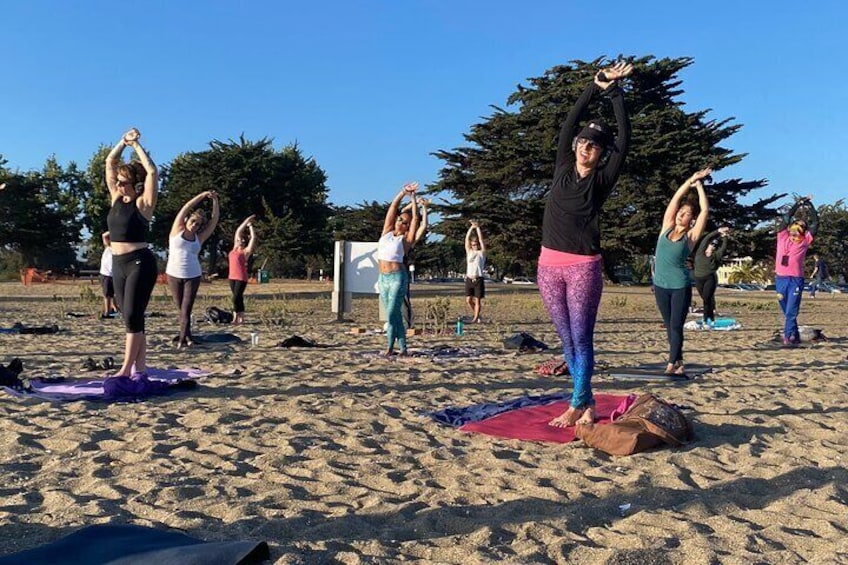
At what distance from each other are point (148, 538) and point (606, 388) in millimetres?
4613

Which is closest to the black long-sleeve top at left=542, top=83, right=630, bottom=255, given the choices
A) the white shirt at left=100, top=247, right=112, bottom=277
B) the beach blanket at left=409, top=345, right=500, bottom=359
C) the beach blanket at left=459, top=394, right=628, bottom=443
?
the beach blanket at left=459, top=394, right=628, bottom=443

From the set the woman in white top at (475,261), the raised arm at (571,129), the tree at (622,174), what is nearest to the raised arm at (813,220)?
the woman in white top at (475,261)

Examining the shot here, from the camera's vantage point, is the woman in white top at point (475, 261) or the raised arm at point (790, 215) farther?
the woman in white top at point (475, 261)

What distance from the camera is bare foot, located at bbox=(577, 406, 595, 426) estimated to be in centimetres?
444

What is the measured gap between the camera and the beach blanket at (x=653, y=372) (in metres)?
6.64

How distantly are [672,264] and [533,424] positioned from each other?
3.20 metres

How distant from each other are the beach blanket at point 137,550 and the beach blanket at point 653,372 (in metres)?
5.02

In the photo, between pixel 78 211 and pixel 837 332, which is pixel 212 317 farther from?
pixel 78 211

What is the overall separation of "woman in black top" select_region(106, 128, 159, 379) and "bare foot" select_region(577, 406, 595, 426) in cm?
349

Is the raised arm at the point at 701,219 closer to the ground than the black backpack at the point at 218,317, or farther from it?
farther from it

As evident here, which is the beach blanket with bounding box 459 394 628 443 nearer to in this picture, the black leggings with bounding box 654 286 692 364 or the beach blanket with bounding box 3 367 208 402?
the black leggings with bounding box 654 286 692 364

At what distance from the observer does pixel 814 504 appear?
3.11 m

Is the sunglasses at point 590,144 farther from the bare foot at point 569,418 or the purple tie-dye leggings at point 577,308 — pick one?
the bare foot at point 569,418

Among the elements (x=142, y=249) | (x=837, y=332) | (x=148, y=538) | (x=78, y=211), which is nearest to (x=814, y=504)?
(x=148, y=538)
